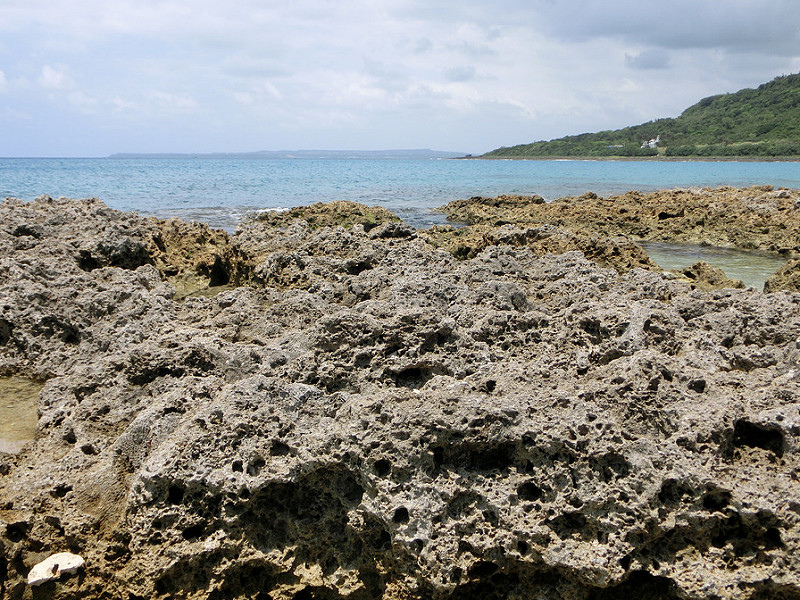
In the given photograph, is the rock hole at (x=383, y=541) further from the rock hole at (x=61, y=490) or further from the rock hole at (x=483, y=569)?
the rock hole at (x=61, y=490)

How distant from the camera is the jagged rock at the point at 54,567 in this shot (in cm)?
323

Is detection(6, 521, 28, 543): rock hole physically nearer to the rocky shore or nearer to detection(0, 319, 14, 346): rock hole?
the rocky shore

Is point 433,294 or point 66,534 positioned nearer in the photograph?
point 66,534

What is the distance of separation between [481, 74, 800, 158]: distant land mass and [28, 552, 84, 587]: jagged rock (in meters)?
102

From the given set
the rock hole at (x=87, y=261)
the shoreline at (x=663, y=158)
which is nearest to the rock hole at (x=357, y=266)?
the rock hole at (x=87, y=261)

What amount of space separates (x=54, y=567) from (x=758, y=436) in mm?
3972

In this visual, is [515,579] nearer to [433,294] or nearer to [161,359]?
[433,294]

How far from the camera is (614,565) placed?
2.94 m

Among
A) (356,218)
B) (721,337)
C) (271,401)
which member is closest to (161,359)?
(271,401)

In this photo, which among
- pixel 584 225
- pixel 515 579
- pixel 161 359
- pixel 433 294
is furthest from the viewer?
pixel 584 225

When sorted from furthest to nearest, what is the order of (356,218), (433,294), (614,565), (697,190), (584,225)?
(697,190)
(584,225)
(356,218)
(433,294)
(614,565)

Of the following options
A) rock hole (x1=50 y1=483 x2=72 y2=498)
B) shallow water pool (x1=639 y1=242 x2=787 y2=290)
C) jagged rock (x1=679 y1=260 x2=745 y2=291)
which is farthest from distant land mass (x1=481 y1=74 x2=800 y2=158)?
rock hole (x1=50 y1=483 x2=72 y2=498)

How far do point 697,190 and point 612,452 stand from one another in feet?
87.2

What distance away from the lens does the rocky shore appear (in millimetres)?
3033
